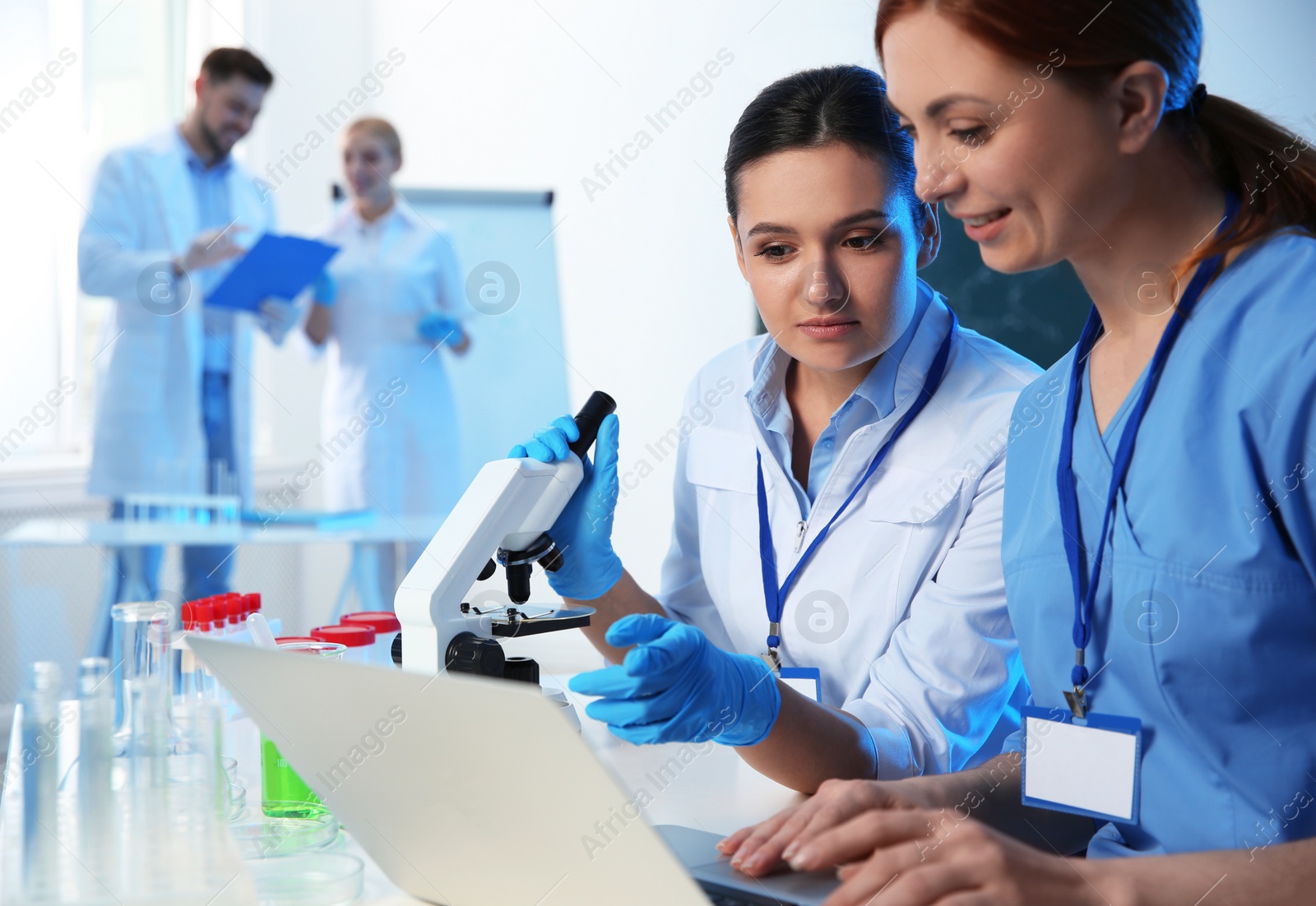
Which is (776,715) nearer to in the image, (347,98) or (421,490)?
(421,490)

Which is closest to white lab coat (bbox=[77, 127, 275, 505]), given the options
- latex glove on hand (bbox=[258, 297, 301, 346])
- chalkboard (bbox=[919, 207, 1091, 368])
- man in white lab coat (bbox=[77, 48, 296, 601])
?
man in white lab coat (bbox=[77, 48, 296, 601])

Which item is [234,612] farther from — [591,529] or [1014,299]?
[1014,299]

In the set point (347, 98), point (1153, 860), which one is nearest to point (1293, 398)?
point (1153, 860)

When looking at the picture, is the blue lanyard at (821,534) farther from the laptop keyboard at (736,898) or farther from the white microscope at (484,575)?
the laptop keyboard at (736,898)

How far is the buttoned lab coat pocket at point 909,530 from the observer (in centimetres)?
150

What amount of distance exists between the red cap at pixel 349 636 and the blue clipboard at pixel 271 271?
215 cm

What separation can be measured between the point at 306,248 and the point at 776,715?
2.58 m

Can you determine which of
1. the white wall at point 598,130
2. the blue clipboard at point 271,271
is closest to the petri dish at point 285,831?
the blue clipboard at point 271,271

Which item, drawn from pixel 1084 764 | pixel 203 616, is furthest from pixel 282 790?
pixel 1084 764

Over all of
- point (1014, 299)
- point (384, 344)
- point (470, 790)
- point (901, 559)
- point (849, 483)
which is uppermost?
point (384, 344)

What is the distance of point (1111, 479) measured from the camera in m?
1.08

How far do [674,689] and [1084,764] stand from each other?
0.41 m

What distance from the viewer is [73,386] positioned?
412cm

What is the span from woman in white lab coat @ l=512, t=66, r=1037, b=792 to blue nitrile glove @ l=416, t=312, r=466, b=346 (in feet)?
7.91
